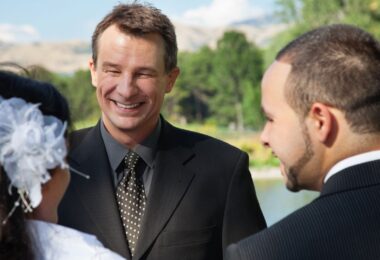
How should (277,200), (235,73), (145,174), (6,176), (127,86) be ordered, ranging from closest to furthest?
(6,176) < (127,86) < (145,174) < (277,200) < (235,73)

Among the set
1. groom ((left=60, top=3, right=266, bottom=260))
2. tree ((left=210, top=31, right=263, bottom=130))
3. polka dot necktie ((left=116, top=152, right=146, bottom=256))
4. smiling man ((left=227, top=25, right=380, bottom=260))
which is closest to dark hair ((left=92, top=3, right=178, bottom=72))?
groom ((left=60, top=3, right=266, bottom=260))

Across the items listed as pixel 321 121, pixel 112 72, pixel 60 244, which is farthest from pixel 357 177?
pixel 112 72

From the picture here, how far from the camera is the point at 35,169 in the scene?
193 centimetres

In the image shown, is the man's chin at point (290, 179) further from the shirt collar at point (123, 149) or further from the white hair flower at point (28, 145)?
the shirt collar at point (123, 149)

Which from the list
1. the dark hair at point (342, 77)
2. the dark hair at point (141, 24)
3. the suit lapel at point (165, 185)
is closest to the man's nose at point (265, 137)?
the dark hair at point (342, 77)

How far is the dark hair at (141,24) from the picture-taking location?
3.24m

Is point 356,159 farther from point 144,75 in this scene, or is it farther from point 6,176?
point 144,75

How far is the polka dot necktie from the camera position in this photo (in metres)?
3.13

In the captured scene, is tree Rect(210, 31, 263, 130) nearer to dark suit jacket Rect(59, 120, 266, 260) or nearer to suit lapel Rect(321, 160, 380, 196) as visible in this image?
dark suit jacket Rect(59, 120, 266, 260)

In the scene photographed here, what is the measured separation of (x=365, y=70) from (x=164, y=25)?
143cm

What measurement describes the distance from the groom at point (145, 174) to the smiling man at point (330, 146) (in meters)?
1.15

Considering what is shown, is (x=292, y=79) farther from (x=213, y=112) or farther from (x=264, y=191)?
(x=213, y=112)

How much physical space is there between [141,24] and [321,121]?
1.43 metres

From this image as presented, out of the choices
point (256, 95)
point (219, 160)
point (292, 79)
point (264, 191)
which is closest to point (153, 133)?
point (219, 160)
